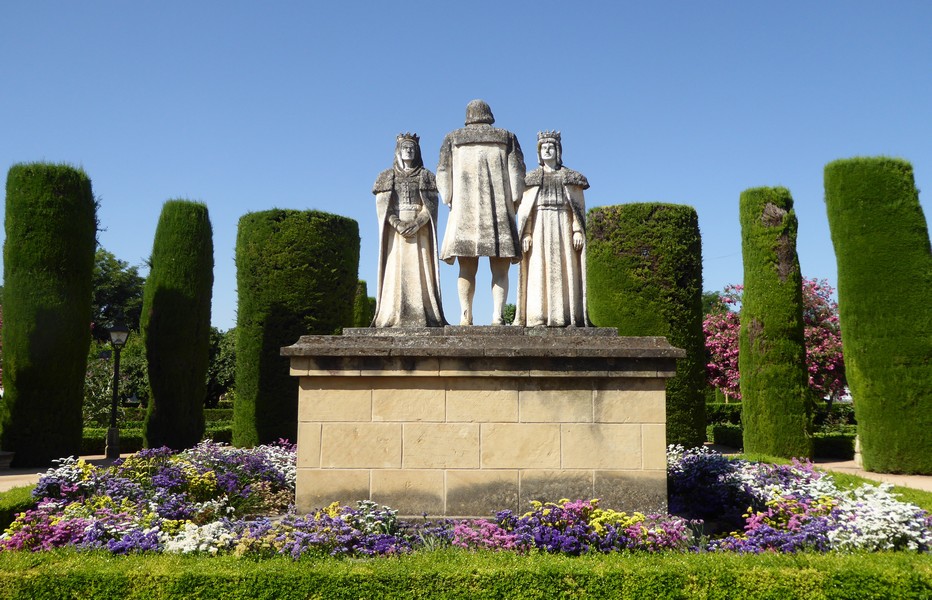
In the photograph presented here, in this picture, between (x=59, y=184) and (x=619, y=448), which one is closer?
(x=619, y=448)

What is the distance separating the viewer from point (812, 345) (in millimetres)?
24531

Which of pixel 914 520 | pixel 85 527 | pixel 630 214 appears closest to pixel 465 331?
pixel 85 527

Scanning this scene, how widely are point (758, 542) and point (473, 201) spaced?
4403 millimetres

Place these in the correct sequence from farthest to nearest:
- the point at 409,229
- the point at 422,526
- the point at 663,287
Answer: the point at 663,287, the point at 409,229, the point at 422,526

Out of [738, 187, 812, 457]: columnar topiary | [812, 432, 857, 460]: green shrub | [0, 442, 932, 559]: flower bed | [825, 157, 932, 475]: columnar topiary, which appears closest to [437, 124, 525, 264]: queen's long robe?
[0, 442, 932, 559]: flower bed

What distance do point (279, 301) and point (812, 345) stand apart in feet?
61.6

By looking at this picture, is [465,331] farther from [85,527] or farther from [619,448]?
[85,527]

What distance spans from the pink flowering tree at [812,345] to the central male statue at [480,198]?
1708 cm

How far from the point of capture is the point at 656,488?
6715mm

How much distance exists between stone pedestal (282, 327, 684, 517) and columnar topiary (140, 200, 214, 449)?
12.7 m

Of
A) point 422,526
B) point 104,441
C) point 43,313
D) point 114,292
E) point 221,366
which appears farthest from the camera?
point 114,292

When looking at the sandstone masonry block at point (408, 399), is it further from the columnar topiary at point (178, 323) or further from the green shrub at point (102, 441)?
the green shrub at point (102, 441)

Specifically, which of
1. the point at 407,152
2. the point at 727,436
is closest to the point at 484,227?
the point at 407,152

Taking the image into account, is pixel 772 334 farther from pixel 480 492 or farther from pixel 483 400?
pixel 480 492
